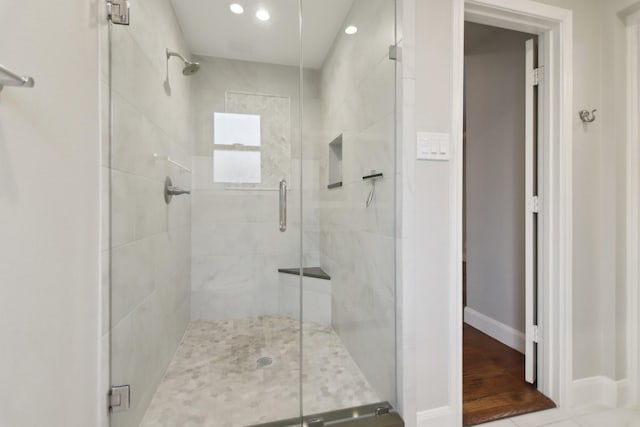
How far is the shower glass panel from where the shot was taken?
152 centimetres

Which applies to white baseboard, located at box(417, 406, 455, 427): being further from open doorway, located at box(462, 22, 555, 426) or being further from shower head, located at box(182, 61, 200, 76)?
shower head, located at box(182, 61, 200, 76)

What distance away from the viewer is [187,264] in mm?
2197

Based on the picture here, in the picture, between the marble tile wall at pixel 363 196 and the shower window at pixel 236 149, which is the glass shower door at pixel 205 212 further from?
the marble tile wall at pixel 363 196

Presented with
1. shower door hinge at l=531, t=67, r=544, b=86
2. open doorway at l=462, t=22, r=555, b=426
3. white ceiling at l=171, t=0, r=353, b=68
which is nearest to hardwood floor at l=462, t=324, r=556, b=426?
open doorway at l=462, t=22, r=555, b=426

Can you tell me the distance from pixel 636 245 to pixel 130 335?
2717 millimetres

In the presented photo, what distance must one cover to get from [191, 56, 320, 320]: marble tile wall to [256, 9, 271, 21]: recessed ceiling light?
321 mm

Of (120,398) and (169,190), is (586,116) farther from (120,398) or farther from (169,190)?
(120,398)

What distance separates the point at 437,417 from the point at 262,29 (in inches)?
108

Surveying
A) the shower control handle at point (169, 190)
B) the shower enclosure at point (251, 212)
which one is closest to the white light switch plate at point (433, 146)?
the shower enclosure at point (251, 212)

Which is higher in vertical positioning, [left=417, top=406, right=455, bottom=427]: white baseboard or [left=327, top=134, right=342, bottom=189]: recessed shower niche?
[left=327, top=134, right=342, bottom=189]: recessed shower niche

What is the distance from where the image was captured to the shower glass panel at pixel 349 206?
152cm
